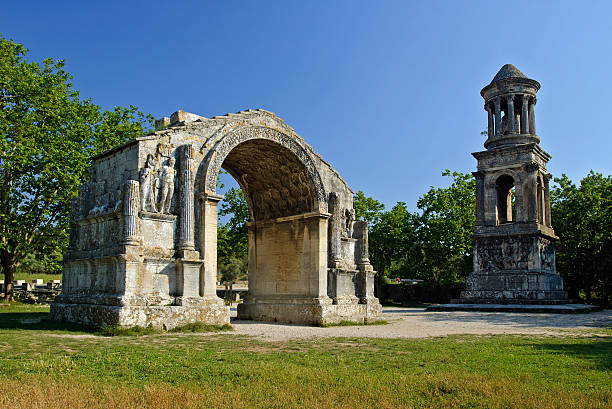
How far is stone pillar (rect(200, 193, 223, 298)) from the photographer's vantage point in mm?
14320

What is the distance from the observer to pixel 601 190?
1276 inches

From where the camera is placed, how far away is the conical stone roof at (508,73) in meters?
30.5

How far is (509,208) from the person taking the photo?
1246 inches

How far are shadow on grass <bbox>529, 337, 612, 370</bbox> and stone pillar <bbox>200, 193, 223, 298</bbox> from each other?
799 cm

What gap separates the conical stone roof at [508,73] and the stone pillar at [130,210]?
78.9 feet

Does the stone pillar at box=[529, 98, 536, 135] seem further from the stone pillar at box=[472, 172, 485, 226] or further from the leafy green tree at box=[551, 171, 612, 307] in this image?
the leafy green tree at box=[551, 171, 612, 307]

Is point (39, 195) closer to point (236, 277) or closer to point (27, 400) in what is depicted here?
point (27, 400)

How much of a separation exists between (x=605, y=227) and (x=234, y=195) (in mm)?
23361

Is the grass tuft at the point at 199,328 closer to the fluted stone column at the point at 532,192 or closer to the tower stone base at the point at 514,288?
the tower stone base at the point at 514,288

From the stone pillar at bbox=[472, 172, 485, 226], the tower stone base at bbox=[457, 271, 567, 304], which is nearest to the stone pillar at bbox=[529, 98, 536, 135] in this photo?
the stone pillar at bbox=[472, 172, 485, 226]

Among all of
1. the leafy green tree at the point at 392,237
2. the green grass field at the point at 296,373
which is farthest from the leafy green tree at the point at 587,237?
the green grass field at the point at 296,373

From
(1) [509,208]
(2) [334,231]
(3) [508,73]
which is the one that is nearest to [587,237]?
(1) [509,208]

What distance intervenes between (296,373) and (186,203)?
7.96 meters

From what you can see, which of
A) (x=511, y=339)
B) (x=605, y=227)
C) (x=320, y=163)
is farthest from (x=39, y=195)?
(x=605, y=227)
